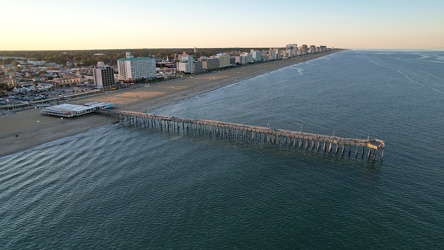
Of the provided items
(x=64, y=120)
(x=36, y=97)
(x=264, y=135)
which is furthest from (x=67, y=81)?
(x=264, y=135)

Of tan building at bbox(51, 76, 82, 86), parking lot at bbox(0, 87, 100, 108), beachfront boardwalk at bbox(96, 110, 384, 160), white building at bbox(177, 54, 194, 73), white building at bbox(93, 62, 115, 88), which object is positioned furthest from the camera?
white building at bbox(177, 54, 194, 73)

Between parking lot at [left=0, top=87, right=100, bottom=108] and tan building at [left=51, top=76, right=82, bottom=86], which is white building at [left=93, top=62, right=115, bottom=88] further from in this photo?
tan building at [left=51, top=76, right=82, bottom=86]

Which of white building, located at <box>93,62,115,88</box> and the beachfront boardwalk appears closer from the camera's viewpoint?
the beachfront boardwalk

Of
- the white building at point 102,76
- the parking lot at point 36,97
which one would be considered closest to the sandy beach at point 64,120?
the parking lot at point 36,97

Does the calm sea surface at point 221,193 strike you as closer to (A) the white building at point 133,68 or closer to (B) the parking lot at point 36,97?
(B) the parking lot at point 36,97

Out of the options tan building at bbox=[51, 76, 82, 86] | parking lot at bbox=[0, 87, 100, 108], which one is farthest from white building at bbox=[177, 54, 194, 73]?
parking lot at bbox=[0, 87, 100, 108]

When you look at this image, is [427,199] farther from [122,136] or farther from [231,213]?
[122,136]

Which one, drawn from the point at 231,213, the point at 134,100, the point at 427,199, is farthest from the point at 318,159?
the point at 134,100
